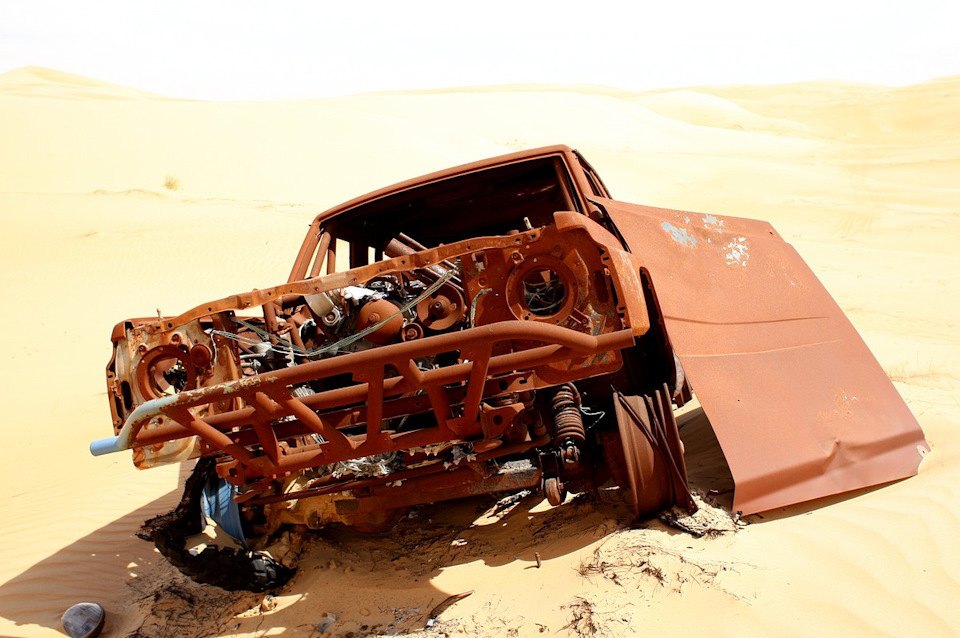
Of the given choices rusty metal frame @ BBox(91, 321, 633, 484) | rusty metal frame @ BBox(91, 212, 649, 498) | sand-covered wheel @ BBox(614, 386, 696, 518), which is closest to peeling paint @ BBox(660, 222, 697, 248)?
rusty metal frame @ BBox(91, 212, 649, 498)

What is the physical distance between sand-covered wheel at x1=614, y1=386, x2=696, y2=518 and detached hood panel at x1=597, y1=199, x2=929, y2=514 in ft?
0.72

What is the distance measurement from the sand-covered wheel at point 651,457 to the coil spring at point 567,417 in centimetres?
25

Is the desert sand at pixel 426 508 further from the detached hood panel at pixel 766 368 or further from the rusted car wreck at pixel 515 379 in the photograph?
the rusted car wreck at pixel 515 379

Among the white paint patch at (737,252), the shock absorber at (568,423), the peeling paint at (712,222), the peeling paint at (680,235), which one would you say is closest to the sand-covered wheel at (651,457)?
the shock absorber at (568,423)

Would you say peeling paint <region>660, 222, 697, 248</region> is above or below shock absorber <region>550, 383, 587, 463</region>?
above

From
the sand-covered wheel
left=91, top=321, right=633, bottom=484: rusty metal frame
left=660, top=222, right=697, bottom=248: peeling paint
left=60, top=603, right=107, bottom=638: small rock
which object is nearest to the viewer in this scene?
left=91, top=321, right=633, bottom=484: rusty metal frame

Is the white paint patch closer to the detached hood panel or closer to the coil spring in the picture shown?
the detached hood panel

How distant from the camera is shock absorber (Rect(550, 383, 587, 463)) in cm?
320

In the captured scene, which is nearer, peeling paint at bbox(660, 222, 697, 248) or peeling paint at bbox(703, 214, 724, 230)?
peeling paint at bbox(660, 222, 697, 248)

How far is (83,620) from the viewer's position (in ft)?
12.4

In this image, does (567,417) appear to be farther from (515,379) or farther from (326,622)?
(326,622)

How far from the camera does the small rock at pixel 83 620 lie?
374 centimetres

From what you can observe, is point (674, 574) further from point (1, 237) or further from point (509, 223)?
point (1, 237)

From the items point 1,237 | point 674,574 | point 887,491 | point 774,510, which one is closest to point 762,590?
point 674,574
